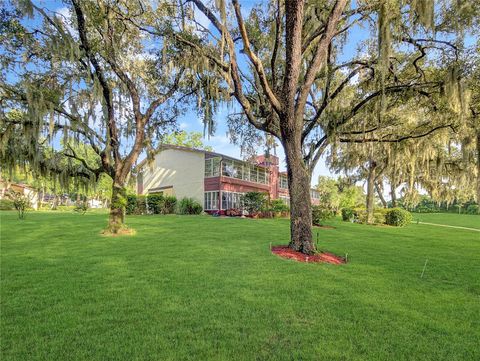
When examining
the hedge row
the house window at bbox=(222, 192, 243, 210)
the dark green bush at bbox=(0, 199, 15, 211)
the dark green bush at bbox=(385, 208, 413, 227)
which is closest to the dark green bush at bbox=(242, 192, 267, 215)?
the house window at bbox=(222, 192, 243, 210)

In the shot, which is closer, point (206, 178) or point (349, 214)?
point (349, 214)

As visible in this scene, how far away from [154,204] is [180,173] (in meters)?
4.63

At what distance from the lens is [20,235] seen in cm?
1030

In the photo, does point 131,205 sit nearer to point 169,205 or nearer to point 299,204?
point 169,205

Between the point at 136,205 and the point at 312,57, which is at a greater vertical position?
the point at 312,57

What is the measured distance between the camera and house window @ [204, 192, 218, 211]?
26062 mm

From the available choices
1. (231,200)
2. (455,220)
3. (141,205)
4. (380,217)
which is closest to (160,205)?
(141,205)

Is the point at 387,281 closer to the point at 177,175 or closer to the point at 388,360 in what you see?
the point at 388,360

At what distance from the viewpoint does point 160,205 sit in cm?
2556

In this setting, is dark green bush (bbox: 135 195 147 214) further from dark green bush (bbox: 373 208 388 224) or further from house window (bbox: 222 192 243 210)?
dark green bush (bbox: 373 208 388 224)

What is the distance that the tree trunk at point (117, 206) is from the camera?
423 inches

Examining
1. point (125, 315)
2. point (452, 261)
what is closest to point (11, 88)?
point (125, 315)

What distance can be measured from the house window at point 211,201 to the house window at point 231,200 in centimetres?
75

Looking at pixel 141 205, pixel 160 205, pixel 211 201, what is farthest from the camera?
pixel 211 201
